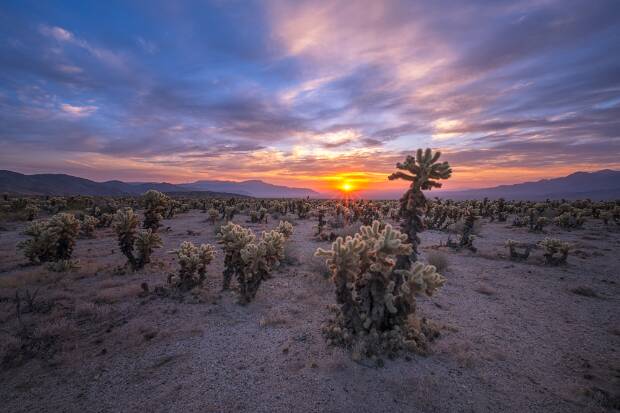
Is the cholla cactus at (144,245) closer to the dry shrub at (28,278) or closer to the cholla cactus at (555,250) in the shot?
the dry shrub at (28,278)

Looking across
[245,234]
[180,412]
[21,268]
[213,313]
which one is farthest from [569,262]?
[21,268]

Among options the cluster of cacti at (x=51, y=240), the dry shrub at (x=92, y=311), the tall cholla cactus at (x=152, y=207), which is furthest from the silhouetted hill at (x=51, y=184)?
the dry shrub at (x=92, y=311)

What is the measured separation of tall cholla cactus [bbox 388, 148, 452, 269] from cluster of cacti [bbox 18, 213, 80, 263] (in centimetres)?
1232

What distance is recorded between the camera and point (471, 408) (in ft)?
14.5

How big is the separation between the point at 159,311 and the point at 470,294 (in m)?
9.04

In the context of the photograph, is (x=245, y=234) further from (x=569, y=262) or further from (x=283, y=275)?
(x=569, y=262)

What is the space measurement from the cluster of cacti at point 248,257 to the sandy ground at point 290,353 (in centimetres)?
50

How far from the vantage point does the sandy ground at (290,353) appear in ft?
15.0

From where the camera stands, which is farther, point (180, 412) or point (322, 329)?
point (322, 329)

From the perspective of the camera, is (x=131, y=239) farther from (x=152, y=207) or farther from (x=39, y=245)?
(x=152, y=207)

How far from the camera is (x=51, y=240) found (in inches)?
431

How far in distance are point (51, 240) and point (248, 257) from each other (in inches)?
336

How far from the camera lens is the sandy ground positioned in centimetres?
458

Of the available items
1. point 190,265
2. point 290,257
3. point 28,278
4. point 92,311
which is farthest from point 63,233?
point 290,257
